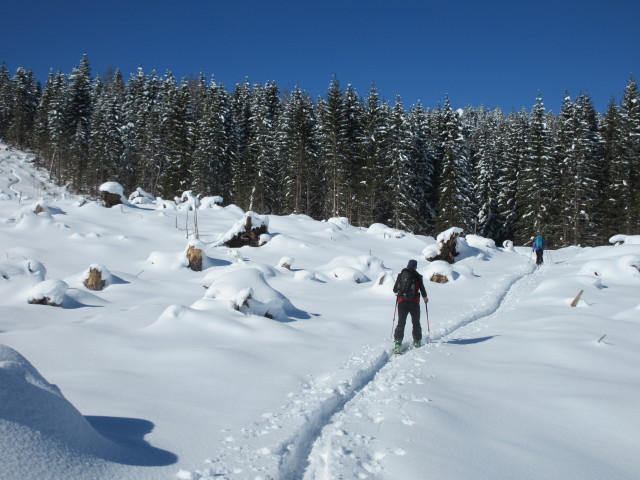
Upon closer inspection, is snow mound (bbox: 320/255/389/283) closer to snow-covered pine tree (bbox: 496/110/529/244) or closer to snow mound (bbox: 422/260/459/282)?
snow mound (bbox: 422/260/459/282)

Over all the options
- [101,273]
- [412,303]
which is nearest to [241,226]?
[101,273]

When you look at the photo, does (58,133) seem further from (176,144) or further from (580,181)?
(580,181)

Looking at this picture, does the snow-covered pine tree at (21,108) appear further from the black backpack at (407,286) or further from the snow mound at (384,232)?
the black backpack at (407,286)

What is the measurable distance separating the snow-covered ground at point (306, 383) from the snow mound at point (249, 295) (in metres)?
0.03

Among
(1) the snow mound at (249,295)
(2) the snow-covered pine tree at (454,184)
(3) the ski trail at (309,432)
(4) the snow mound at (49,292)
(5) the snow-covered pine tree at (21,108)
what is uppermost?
(5) the snow-covered pine tree at (21,108)

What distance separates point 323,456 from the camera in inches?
152

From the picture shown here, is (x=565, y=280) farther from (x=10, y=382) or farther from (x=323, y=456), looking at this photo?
(x=10, y=382)

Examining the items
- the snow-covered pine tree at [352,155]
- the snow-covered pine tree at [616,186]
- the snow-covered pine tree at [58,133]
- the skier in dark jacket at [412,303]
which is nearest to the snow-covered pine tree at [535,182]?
the snow-covered pine tree at [616,186]

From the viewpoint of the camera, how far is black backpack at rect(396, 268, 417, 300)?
8406 mm

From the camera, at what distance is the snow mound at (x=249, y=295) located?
9117 mm

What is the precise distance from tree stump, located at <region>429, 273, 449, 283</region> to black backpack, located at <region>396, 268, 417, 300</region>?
8.58m

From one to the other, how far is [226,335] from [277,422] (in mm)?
3684

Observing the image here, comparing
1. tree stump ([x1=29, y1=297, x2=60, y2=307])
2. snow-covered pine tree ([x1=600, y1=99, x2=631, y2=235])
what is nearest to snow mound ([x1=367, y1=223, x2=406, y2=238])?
tree stump ([x1=29, y1=297, x2=60, y2=307])

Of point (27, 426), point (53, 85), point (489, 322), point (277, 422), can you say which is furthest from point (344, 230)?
point (53, 85)
